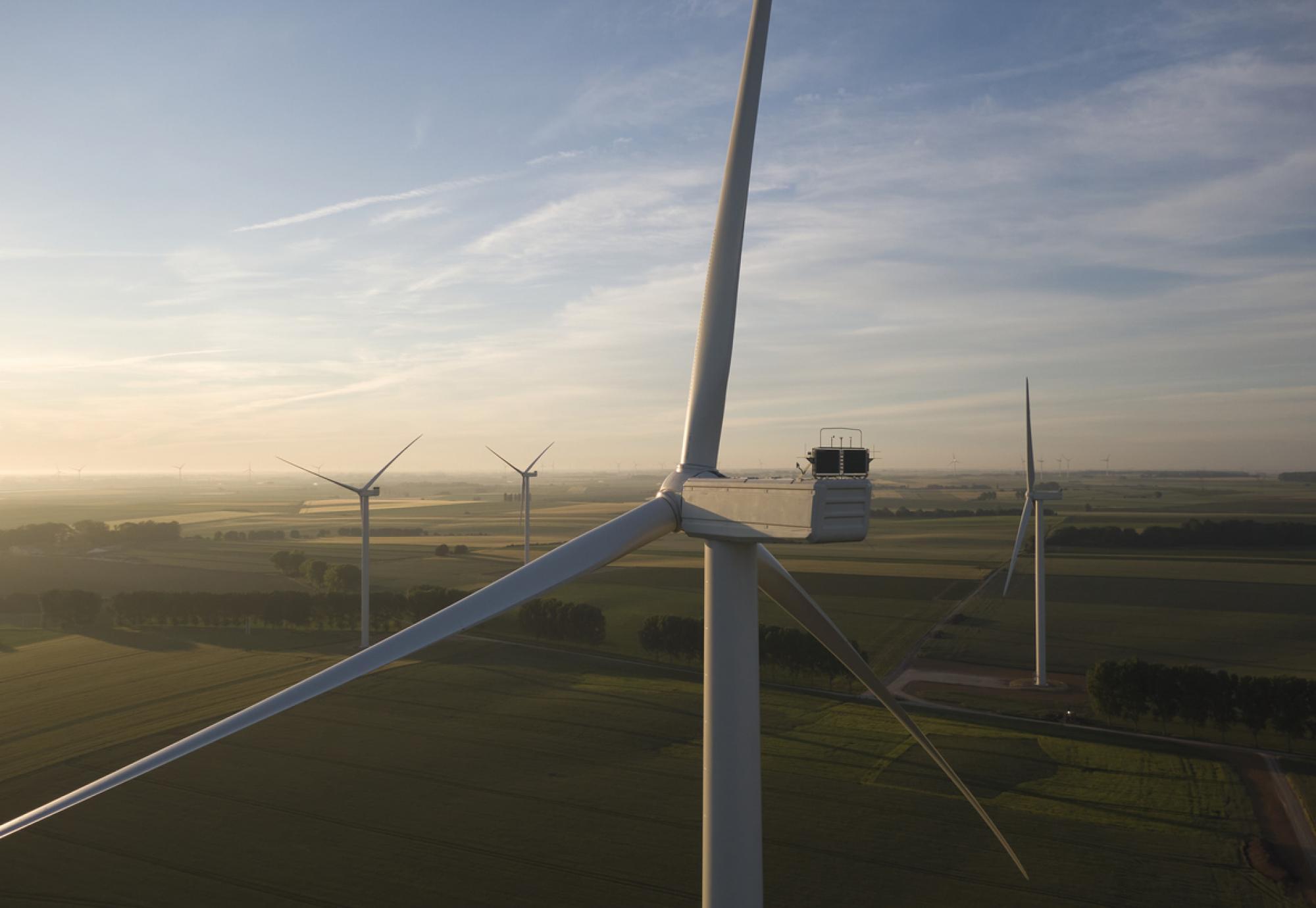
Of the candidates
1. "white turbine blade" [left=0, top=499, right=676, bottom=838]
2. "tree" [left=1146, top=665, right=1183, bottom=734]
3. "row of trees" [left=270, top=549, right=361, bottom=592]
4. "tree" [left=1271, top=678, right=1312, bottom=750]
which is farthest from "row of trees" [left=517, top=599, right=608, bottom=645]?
"white turbine blade" [left=0, top=499, right=676, bottom=838]

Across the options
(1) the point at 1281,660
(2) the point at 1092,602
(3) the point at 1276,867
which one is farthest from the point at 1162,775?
(2) the point at 1092,602

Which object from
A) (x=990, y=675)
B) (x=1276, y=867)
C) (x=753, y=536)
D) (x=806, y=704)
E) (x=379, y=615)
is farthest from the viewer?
(x=379, y=615)

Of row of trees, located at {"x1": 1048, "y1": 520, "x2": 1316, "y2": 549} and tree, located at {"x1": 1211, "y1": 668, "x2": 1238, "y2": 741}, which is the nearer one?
tree, located at {"x1": 1211, "y1": 668, "x2": 1238, "y2": 741}

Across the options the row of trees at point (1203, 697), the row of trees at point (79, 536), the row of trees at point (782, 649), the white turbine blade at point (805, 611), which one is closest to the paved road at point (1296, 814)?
the row of trees at point (1203, 697)

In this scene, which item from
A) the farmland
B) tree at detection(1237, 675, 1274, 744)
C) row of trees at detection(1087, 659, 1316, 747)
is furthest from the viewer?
tree at detection(1237, 675, 1274, 744)

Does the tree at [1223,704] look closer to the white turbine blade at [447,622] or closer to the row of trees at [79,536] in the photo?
the white turbine blade at [447,622]

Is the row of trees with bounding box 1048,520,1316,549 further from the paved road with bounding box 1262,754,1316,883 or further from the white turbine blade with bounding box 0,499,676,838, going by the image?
the white turbine blade with bounding box 0,499,676,838

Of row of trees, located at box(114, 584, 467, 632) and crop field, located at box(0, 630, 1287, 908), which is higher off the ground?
row of trees, located at box(114, 584, 467, 632)

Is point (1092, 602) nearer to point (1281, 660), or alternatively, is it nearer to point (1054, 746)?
point (1281, 660)
